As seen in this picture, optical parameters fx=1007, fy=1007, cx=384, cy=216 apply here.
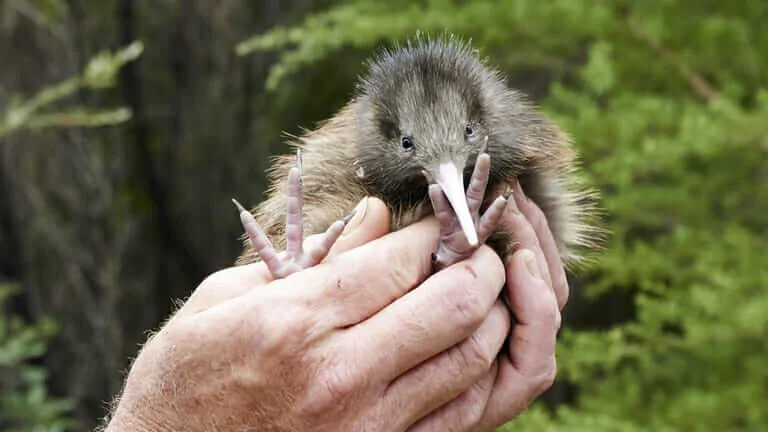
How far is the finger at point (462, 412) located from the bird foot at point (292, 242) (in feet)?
1.29

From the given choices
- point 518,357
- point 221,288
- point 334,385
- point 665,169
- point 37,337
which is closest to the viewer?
point 334,385

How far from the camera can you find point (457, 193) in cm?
205

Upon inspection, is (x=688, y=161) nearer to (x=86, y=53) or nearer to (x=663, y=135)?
(x=663, y=135)

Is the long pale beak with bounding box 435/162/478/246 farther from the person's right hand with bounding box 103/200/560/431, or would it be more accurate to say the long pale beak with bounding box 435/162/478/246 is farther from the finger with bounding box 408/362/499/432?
the finger with bounding box 408/362/499/432

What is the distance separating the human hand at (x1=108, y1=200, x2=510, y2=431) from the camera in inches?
71.3

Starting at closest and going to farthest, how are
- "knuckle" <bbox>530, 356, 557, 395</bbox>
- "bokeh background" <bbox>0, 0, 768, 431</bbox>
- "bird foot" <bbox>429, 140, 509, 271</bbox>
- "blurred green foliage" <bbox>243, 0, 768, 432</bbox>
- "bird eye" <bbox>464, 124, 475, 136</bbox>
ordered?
"bird foot" <bbox>429, 140, 509, 271</bbox>, "knuckle" <bbox>530, 356, 557, 395</bbox>, "bird eye" <bbox>464, 124, 475, 136</bbox>, "blurred green foliage" <bbox>243, 0, 768, 432</bbox>, "bokeh background" <bbox>0, 0, 768, 431</bbox>

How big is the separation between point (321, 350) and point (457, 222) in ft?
1.35

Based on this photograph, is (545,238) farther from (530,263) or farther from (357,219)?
(357,219)

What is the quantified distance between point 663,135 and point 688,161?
1.40 ft

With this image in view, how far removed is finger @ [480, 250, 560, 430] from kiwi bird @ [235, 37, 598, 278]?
121 millimetres

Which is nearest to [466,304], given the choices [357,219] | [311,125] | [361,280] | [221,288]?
[361,280]

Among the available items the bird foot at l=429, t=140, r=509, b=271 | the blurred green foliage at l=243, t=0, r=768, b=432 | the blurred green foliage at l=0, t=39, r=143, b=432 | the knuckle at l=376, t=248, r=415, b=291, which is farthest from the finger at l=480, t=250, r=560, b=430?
the blurred green foliage at l=0, t=39, r=143, b=432

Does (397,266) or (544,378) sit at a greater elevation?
(397,266)

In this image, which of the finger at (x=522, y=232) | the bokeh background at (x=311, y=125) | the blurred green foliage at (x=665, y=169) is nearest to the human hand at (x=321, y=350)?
the finger at (x=522, y=232)
